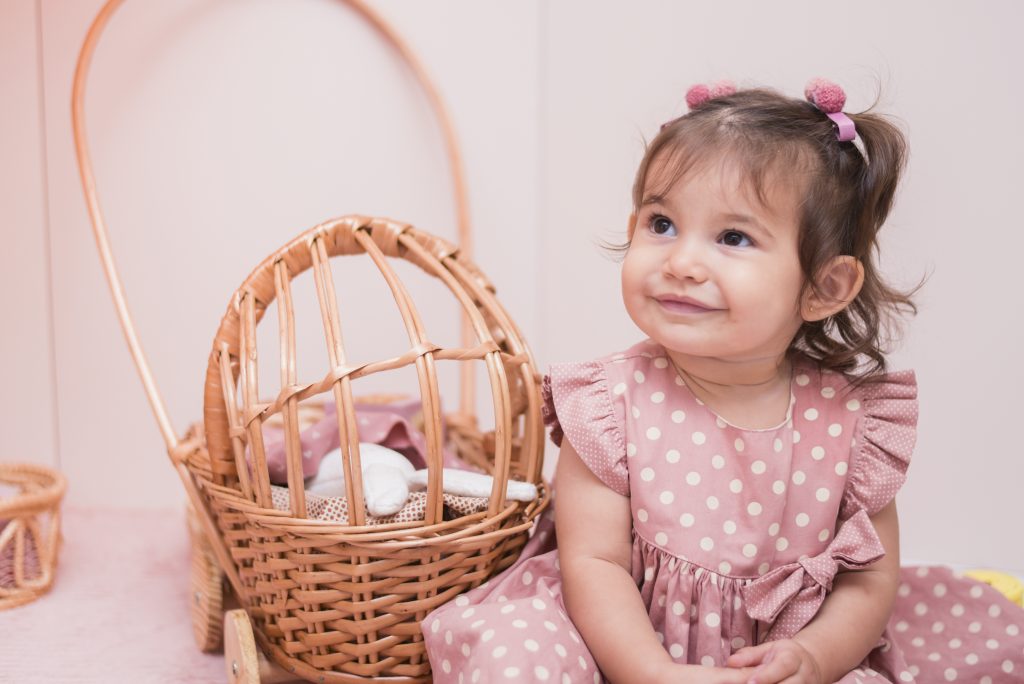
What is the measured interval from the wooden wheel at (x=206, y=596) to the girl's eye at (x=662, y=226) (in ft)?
2.31

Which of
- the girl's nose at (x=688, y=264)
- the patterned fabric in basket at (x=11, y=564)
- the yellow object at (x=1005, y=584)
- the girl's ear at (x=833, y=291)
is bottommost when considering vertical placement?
the patterned fabric in basket at (x=11, y=564)

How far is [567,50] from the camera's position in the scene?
1627 mm

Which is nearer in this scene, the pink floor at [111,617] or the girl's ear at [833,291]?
the girl's ear at [833,291]

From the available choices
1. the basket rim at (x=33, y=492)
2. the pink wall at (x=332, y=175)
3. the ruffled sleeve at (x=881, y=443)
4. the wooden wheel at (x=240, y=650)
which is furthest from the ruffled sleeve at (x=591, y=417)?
the basket rim at (x=33, y=492)

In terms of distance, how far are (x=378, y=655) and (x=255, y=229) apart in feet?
2.90

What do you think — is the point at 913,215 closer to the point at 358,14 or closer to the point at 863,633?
the point at 863,633

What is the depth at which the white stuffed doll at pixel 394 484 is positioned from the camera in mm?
956

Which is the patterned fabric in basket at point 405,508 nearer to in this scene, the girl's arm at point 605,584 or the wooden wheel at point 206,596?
the girl's arm at point 605,584

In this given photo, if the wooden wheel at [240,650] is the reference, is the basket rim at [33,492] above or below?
above

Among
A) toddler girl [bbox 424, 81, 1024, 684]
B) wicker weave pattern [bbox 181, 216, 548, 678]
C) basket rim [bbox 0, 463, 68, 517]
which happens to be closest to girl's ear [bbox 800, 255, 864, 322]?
toddler girl [bbox 424, 81, 1024, 684]

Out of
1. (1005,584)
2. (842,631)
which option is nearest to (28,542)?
(842,631)

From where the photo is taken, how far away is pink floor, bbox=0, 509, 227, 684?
113 cm

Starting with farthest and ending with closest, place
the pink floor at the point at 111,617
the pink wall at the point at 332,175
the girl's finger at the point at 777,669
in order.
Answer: the pink wall at the point at 332,175
the pink floor at the point at 111,617
the girl's finger at the point at 777,669

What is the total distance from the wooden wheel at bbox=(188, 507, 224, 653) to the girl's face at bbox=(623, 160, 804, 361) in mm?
654
